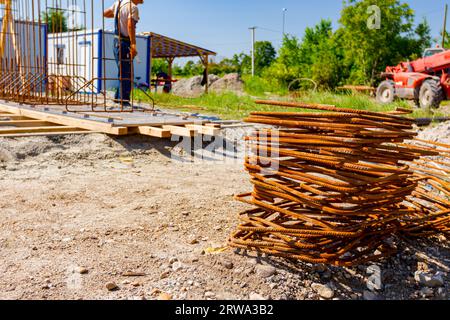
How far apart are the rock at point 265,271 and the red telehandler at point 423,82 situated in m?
9.38

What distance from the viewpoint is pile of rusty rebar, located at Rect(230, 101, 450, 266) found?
2.04m

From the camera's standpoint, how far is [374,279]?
223cm

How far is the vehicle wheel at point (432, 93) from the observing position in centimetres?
1070

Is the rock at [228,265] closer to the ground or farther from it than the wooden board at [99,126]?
closer to the ground

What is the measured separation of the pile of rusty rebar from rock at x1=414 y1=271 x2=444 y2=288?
0.17 metres

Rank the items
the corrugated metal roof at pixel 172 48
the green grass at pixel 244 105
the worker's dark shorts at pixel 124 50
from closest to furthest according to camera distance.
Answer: the worker's dark shorts at pixel 124 50
the green grass at pixel 244 105
the corrugated metal roof at pixel 172 48

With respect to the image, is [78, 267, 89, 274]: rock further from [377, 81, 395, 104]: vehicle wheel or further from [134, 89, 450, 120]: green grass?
[377, 81, 395, 104]: vehicle wheel

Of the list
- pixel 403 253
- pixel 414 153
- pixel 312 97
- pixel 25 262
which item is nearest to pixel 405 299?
pixel 403 253

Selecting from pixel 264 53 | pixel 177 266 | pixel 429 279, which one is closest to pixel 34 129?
pixel 177 266

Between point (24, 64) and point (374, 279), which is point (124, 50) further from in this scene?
point (374, 279)

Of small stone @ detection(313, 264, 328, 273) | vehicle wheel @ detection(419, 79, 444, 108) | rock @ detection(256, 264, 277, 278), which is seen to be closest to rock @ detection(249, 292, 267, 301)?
rock @ detection(256, 264, 277, 278)

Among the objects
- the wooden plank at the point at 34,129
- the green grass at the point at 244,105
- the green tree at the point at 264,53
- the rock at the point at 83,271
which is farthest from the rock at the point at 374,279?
the green tree at the point at 264,53

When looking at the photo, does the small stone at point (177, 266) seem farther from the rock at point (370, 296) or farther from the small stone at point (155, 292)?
the rock at point (370, 296)

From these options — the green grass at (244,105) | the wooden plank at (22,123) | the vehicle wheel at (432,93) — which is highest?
the vehicle wheel at (432,93)
